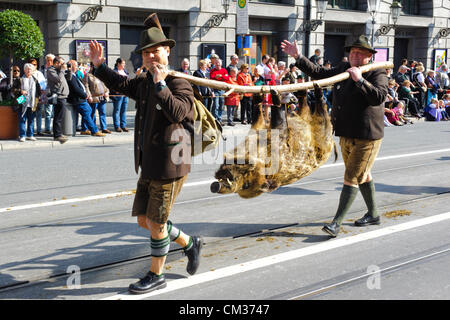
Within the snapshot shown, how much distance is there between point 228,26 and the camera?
22.3m

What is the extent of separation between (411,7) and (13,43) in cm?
2425

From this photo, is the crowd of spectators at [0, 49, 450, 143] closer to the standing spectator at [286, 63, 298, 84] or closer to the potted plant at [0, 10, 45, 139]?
the standing spectator at [286, 63, 298, 84]

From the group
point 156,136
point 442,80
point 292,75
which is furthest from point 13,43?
point 442,80

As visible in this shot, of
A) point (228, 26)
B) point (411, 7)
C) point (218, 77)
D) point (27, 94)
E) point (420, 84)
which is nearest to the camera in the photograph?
point (27, 94)

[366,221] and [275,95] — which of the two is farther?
[366,221]

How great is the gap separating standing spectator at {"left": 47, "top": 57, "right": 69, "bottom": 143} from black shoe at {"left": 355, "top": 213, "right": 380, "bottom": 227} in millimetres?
8833

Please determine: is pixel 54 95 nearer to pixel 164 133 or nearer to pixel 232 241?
pixel 232 241

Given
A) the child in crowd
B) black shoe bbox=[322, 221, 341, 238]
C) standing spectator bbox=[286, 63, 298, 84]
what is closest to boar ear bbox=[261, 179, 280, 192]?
black shoe bbox=[322, 221, 341, 238]

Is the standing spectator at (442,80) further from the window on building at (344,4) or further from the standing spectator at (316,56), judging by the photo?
the window on building at (344,4)

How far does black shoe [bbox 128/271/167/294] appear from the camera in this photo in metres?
4.24

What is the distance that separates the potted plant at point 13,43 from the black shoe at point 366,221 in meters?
9.64
